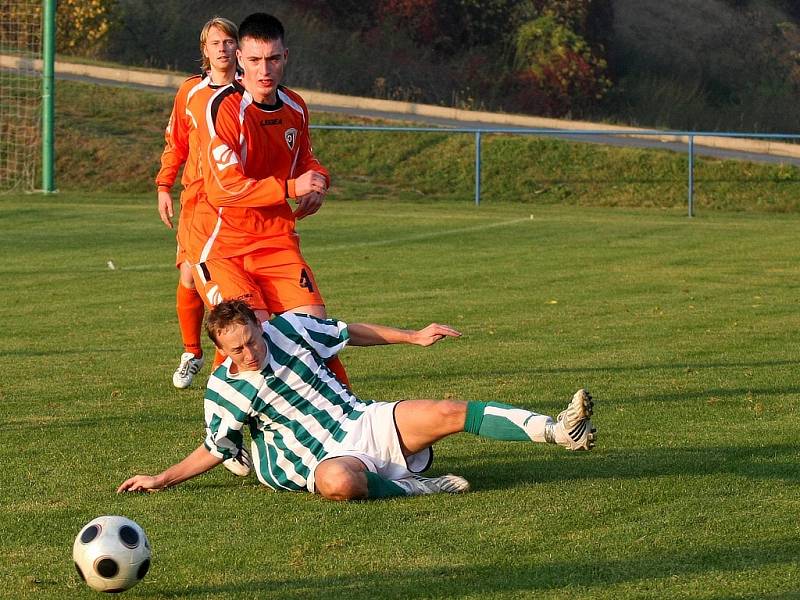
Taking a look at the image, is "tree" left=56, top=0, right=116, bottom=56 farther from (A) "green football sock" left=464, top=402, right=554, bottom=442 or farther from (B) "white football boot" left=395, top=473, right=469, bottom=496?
(A) "green football sock" left=464, top=402, right=554, bottom=442

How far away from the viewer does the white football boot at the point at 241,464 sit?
6.66m

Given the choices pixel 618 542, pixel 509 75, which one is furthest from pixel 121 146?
pixel 618 542

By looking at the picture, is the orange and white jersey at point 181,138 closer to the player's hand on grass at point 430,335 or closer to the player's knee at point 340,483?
the player's hand on grass at point 430,335

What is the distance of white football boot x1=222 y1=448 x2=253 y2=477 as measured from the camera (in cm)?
666

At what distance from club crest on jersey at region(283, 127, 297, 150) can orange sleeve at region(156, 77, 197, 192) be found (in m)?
1.07

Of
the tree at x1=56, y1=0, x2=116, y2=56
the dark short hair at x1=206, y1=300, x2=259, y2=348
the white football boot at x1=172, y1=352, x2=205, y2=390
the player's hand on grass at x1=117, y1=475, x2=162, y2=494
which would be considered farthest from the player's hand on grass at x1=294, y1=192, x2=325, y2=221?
the tree at x1=56, y1=0, x2=116, y2=56

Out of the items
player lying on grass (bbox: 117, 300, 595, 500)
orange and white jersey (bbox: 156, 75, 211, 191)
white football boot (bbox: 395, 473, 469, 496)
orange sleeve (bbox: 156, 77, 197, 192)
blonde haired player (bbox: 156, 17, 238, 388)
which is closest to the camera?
player lying on grass (bbox: 117, 300, 595, 500)

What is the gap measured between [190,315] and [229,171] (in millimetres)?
2040

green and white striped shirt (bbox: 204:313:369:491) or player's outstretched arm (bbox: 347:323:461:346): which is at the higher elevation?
player's outstretched arm (bbox: 347:323:461:346)

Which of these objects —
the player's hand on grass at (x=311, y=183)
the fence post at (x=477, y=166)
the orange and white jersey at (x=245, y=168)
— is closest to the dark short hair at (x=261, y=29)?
the orange and white jersey at (x=245, y=168)

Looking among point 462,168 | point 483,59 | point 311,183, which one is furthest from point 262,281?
point 483,59

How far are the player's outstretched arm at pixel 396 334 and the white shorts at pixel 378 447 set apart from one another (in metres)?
0.31

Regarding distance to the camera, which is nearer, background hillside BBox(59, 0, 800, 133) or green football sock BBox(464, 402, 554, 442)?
green football sock BBox(464, 402, 554, 442)

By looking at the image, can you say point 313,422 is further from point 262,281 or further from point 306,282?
point 262,281
